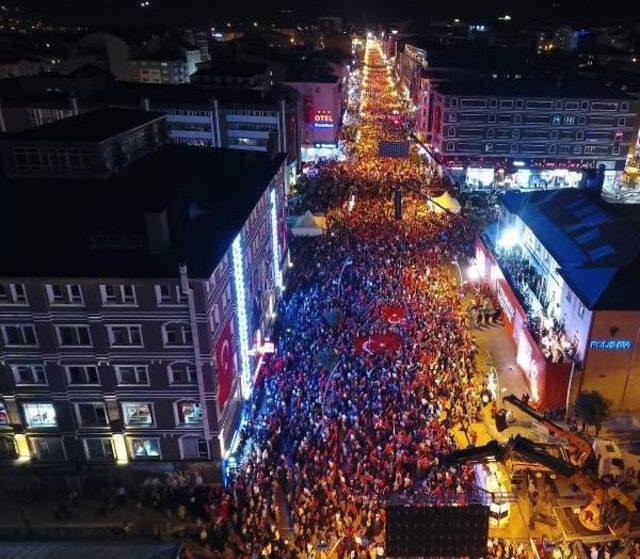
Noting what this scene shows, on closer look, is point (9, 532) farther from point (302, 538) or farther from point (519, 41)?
point (519, 41)

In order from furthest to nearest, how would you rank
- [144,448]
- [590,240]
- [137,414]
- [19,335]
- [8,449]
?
[590,240]
[8,449]
[144,448]
[137,414]
[19,335]

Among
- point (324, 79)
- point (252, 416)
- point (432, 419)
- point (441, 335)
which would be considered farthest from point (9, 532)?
point (324, 79)

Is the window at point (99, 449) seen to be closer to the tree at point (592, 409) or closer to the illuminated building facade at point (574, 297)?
the illuminated building facade at point (574, 297)

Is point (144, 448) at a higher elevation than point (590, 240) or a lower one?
lower

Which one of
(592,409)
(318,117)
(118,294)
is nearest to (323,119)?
(318,117)

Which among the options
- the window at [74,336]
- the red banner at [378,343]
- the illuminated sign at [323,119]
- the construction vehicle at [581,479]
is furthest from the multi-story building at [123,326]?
the illuminated sign at [323,119]

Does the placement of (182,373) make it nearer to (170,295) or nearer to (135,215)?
(170,295)
